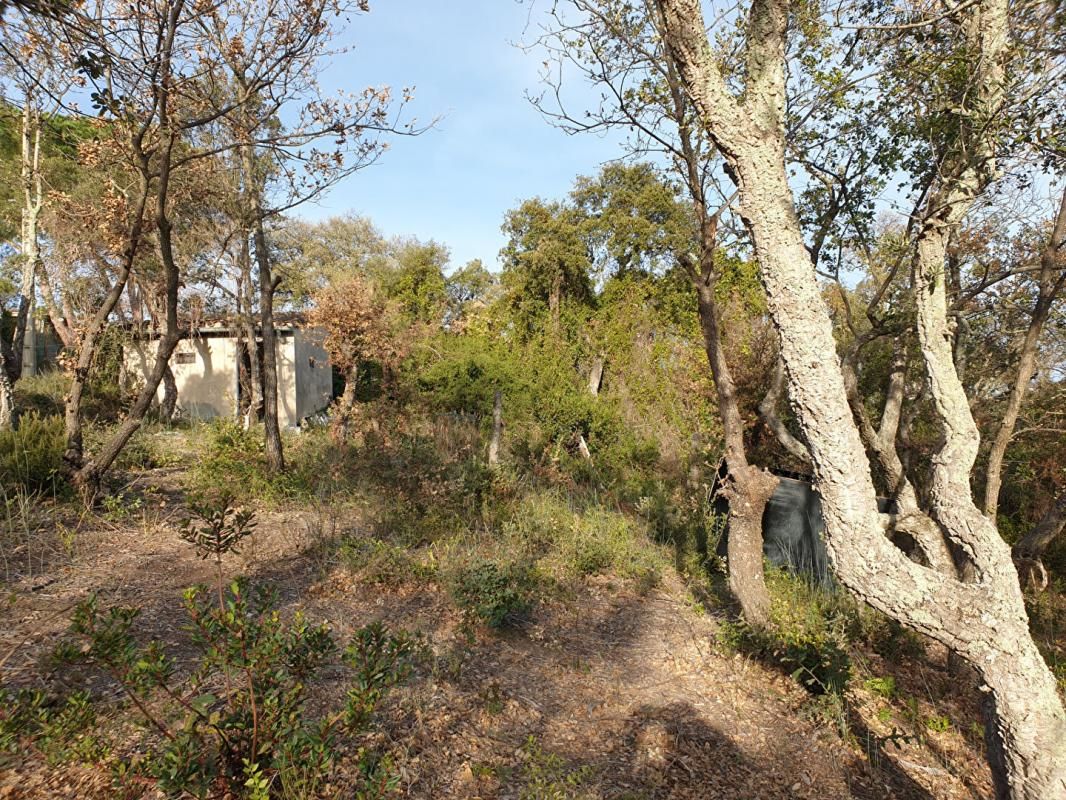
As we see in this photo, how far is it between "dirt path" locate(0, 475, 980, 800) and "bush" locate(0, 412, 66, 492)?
1.29 meters

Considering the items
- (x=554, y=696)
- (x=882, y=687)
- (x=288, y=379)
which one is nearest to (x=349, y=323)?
(x=288, y=379)

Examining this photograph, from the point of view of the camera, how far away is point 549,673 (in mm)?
3732

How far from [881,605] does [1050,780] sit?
30.2 inches

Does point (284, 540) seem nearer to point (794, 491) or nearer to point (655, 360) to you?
point (794, 491)

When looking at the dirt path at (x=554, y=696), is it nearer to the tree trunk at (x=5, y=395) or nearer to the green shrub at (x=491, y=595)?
the green shrub at (x=491, y=595)

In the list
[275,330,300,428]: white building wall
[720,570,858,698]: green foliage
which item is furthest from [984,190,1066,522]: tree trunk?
[275,330,300,428]: white building wall

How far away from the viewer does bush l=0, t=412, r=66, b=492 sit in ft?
17.7

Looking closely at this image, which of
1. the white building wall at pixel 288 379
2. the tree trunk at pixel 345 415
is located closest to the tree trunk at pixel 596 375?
the tree trunk at pixel 345 415

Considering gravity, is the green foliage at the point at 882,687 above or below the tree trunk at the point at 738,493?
below

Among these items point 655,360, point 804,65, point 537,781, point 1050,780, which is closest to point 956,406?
point 1050,780

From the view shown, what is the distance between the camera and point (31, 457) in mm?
5570

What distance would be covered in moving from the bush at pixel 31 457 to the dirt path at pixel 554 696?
129cm

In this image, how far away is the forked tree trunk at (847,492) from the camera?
80.0 inches

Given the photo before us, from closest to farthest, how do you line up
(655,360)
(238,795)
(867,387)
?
→ (238,795)
(867,387)
(655,360)
